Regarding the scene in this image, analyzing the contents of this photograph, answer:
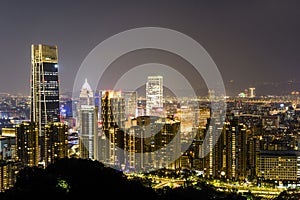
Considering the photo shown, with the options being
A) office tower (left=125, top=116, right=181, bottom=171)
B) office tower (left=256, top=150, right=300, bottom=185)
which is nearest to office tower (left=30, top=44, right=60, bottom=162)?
office tower (left=125, top=116, right=181, bottom=171)

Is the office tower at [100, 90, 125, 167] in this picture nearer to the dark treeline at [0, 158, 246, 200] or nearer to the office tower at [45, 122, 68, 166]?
the office tower at [45, 122, 68, 166]

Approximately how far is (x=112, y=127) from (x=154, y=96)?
171 cm

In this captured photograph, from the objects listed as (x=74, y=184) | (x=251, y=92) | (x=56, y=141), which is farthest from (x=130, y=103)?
(x=74, y=184)

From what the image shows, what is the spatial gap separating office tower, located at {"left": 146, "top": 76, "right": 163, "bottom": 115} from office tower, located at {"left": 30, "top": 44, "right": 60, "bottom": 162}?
2.32 meters

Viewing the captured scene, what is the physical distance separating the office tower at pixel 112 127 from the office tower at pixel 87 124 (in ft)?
0.57

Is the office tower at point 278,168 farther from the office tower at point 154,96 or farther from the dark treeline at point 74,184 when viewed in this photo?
the dark treeline at point 74,184

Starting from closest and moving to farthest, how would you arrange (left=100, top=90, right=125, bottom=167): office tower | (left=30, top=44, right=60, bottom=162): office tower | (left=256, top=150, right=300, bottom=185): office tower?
(left=256, top=150, right=300, bottom=185): office tower, (left=100, top=90, right=125, bottom=167): office tower, (left=30, top=44, right=60, bottom=162): office tower

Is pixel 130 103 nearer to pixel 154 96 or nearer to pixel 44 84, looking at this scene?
pixel 154 96

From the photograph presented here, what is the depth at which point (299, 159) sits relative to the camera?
6.65m

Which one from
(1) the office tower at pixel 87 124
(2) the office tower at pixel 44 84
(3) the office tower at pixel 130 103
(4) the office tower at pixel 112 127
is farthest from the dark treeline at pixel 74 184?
(2) the office tower at pixel 44 84

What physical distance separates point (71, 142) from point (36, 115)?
1815 millimetres

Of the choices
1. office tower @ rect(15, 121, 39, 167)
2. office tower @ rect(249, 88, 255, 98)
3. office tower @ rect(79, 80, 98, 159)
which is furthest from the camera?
office tower @ rect(249, 88, 255, 98)

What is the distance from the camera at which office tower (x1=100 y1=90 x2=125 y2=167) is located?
7.12 m

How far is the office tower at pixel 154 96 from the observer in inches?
338
